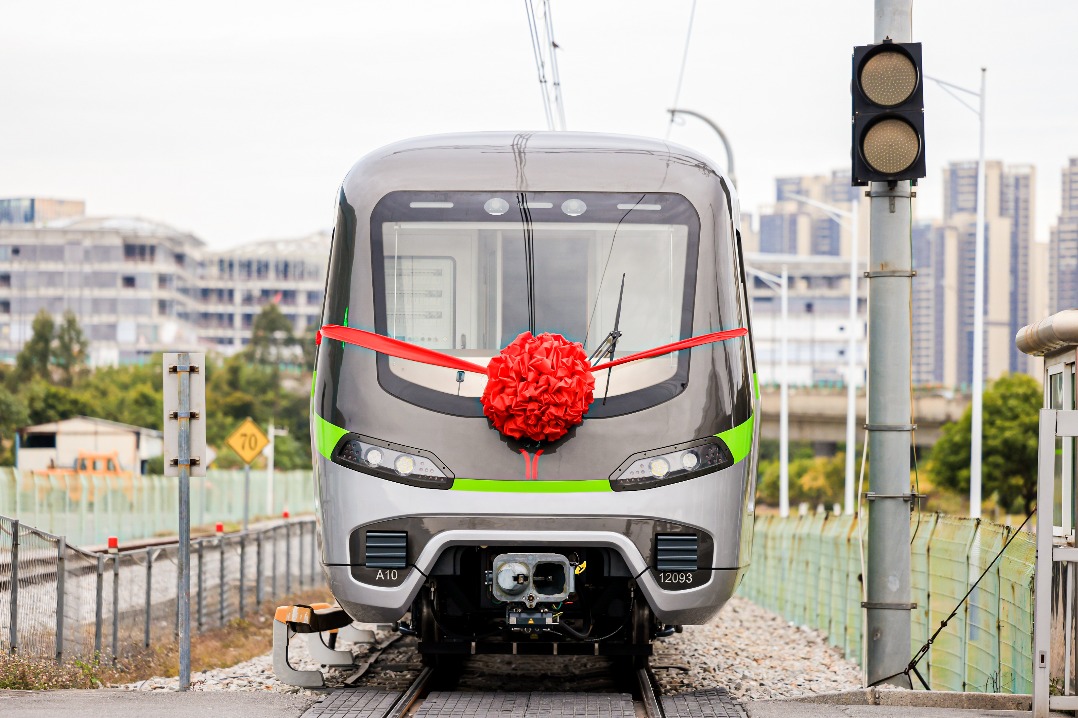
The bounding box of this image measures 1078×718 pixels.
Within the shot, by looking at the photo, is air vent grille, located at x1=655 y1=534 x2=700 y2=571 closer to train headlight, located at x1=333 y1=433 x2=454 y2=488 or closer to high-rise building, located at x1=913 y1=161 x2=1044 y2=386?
train headlight, located at x1=333 y1=433 x2=454 y2=488

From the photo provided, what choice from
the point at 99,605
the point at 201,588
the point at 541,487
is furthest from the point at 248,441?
the point at 541,487

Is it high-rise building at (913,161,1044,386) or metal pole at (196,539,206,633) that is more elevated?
high-rise building at (913,161,1044,386)

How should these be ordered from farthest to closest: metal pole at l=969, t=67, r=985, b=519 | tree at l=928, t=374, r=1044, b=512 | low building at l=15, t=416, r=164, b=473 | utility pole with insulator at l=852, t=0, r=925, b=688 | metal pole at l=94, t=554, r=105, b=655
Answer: low building at l=15, t=416, r=164, b=473, tree at l=928, t=374, r=1044, b=512, metal pole at l=969, t=67, r=985, b=519, metal pole at l=94, t=554, r=105, b=655, utility pole with insulator at l=852, t=0, r=925, b=688

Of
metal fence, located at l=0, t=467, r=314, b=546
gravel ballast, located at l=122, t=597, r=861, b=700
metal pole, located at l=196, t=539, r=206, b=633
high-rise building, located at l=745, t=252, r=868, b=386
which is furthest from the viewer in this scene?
high-rise building, located at l=745, t=252, r=868, b=386

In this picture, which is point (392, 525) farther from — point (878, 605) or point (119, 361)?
point (119, 361)

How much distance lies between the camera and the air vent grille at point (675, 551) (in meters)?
8.54

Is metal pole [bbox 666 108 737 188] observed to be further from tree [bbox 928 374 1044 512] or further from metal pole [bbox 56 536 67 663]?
tree [bbox 928 374 1044 512]

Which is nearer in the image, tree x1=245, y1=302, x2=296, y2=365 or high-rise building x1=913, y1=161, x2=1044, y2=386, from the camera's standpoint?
Result: tree x1=245, y1=302, x2=296, y2=365

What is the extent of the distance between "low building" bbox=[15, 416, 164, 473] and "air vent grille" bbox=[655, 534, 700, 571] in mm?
62990

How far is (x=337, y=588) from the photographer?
28.6 feet

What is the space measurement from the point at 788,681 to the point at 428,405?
4.53 m

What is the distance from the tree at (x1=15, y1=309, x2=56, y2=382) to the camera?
98.2m

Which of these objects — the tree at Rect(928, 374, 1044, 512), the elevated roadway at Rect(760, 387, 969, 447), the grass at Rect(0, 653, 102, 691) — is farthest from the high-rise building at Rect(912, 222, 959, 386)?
the grass at Rect(0, 653, 102, 691)

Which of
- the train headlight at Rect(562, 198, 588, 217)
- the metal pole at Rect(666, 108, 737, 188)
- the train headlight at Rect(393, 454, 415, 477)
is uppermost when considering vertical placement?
the metal pole at Rect(666, 108, 737, 188)
